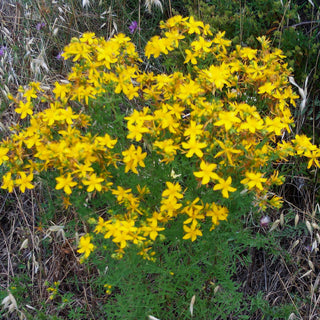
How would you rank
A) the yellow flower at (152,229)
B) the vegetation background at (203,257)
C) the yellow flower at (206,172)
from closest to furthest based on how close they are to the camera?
the yellow flower at (206,172) → the yellow flower at (152,229) → the vegetation background at (203,257)

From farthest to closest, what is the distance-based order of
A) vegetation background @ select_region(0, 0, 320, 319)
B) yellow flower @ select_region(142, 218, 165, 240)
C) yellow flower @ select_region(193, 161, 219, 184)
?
vegetation background @ select_region(0, 0, 320, 319) < yellow flower @ select_region(142, 218, 165, 240) < yellow flower @ select_region(193, 161, 219, 184)

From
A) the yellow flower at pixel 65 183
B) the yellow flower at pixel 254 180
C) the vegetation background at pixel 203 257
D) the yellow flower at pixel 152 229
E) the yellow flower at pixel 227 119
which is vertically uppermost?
the yellow flower at pixel 227 119

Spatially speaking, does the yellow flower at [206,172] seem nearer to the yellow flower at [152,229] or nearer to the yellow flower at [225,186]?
the yellow flower at [225,186]

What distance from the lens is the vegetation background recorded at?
7.38 feet

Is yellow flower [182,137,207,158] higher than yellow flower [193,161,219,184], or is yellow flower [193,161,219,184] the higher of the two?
yellow flower [182,137,207,158]

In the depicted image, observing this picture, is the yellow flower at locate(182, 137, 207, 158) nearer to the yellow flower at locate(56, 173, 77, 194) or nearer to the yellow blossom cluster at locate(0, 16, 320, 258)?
the yellow blossom cluster at locate(0, 16, 320, 258)

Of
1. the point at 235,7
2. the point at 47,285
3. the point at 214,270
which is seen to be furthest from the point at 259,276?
the point at 235,7

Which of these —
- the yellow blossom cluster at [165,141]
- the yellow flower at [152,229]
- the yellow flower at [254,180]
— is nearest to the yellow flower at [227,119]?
the yellow blossom cluster at [165,141]

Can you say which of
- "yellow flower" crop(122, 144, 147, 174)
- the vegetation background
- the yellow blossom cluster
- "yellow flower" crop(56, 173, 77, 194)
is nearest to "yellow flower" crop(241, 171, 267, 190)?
the yellow blossom cluster

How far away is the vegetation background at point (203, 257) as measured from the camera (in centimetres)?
225

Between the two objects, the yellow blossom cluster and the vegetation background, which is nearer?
the yellow blossom cluster

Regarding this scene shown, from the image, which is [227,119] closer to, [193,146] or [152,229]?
[193,146]

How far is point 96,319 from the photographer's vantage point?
9.19 feet

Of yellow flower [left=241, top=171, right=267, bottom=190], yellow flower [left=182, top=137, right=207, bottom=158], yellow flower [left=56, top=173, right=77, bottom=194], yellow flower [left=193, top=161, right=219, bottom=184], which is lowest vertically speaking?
yellow flower [left=241, top=171, right=267, bottom=190]
